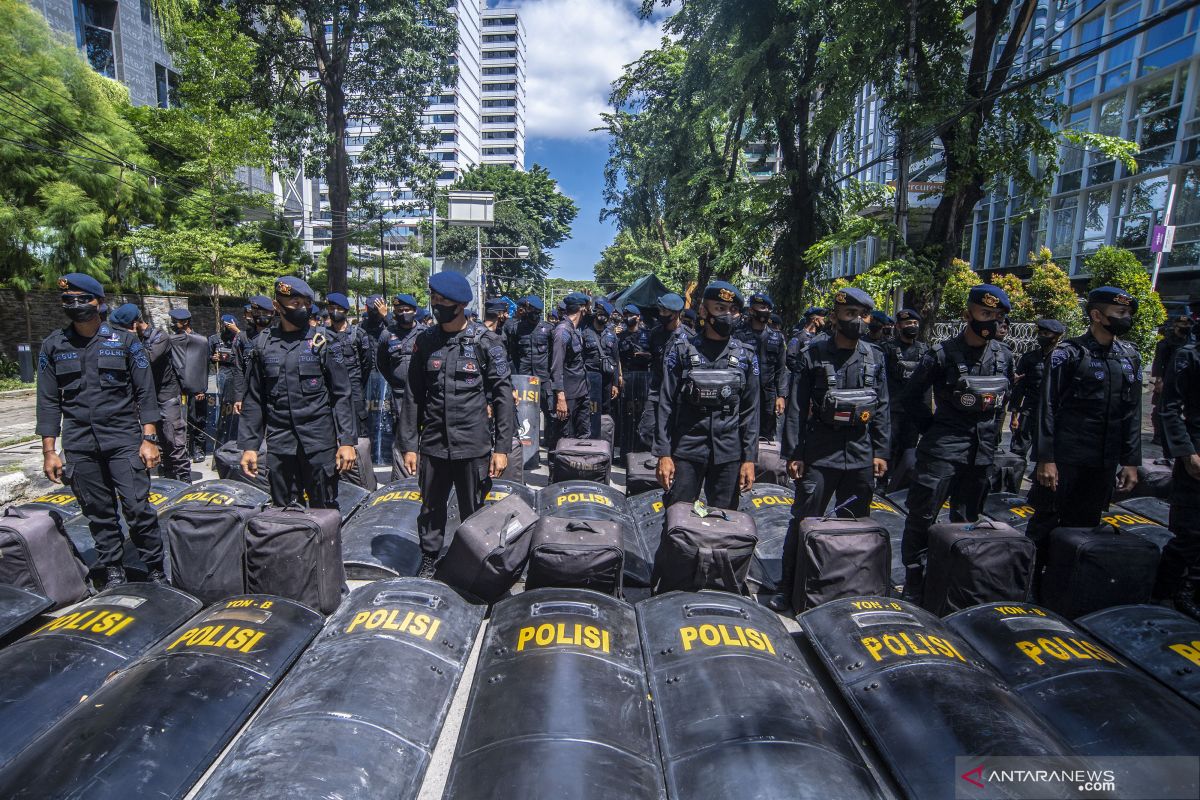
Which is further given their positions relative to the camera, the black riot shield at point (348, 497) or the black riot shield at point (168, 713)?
the black riot shield at point (348, 497)

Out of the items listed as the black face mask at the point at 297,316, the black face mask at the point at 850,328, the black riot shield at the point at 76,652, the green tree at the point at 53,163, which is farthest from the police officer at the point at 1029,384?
the green tree at the point at 53,163

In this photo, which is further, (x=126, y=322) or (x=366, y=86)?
(x=366, y=86)

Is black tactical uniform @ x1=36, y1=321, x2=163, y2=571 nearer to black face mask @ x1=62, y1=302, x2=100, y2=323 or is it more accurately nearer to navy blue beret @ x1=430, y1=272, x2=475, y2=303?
black face mask @ x1=62, y1=302, x2=100, y2=323

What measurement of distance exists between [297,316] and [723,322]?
300 cm

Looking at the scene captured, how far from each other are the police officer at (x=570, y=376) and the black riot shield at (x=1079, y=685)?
190 inches

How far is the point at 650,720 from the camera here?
109 inches

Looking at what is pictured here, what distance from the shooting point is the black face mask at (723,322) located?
4371 millimetres

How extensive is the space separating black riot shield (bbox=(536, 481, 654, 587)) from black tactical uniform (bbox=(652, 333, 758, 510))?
0.51m

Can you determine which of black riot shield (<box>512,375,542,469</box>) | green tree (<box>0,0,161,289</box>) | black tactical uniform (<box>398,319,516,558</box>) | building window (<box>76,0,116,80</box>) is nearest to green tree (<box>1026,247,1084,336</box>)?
black riot shield (<box>512,375,542,469</box>)

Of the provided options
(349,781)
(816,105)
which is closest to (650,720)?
(349,781)

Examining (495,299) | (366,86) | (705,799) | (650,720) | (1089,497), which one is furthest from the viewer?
(366,86)

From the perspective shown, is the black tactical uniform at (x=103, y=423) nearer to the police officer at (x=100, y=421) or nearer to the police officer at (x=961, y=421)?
the police officer at (x=100, y=421)

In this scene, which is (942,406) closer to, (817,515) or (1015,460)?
(817,515)

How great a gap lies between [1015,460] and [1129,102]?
68.4 ft
